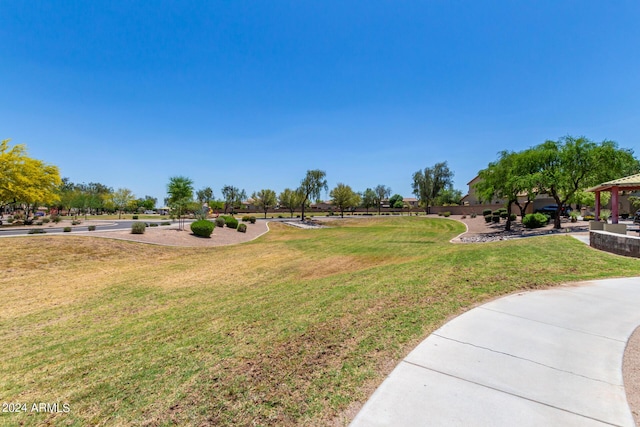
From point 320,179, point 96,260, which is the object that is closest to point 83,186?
point 320,179

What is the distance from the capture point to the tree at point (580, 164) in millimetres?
22375

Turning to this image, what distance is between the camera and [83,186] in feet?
354

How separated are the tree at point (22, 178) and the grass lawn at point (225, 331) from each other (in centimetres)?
1905

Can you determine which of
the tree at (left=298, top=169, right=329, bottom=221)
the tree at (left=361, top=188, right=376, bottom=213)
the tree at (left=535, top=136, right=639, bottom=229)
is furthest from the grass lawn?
the tree at (left=361, top=188, right=376, bottom=213)

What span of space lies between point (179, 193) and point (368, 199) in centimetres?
7798

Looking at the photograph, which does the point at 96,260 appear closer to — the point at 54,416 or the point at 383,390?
the point at 54,416

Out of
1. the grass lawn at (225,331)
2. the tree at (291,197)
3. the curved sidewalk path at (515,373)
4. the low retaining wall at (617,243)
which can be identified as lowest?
the grass lawn at (225,331)

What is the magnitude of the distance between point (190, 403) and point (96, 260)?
15189mm

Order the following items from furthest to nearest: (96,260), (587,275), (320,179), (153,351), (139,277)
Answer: (320,179) < (96,260) < (139,277) < (587,275) < (153,351)

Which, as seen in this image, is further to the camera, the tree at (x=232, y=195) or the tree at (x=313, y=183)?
the tree at (x=232, y=195)

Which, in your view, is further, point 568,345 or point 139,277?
point 139,277

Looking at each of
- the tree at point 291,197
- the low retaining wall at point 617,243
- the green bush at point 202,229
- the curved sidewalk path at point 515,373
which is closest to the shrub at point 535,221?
the low retaining wall at point 617,243

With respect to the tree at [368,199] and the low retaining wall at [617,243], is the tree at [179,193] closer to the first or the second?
Answer: the low retaining wall at [617,243]

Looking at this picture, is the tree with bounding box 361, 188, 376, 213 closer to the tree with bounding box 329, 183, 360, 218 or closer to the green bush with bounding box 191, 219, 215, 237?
the tree with bounding box 329, 183, 360, 218
